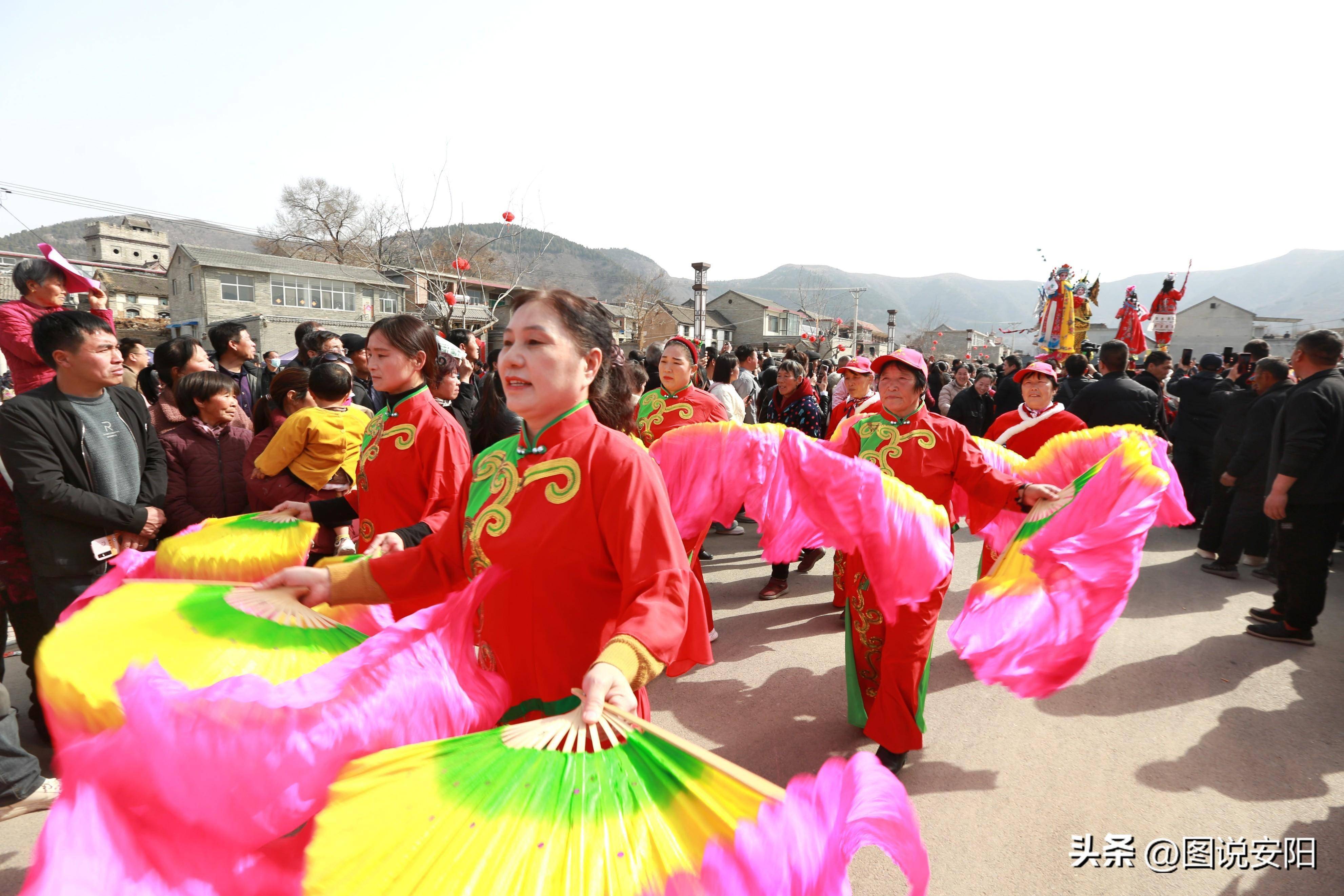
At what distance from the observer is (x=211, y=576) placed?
Answer: 76.4 inches

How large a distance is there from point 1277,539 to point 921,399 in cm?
305

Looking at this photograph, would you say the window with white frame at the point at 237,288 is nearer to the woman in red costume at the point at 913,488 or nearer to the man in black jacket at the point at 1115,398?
the man in black jacket at the point at 1115,398

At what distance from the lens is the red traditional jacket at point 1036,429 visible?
189 inches

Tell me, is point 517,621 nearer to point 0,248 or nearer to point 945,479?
point 945,479

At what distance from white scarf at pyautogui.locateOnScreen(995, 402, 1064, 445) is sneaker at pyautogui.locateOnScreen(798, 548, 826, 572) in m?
1.85

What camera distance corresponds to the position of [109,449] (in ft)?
9.45

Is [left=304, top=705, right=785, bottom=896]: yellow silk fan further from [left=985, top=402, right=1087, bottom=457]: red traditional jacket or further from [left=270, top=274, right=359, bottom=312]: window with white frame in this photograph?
[left=270, top=274, right=359, bottom=312]: window with white frame

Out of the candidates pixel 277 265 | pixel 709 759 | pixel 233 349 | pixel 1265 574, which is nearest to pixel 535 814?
pixel 709 759

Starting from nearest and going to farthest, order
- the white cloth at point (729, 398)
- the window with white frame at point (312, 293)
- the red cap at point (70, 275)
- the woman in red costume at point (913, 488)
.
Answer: the woman in red costume at point (913, 488) < the red cap at point (70, 275) < the white cloth at point (729, 398) < the window with white frame at point (312, 293)

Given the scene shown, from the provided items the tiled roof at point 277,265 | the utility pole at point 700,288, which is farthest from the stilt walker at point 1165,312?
the tiled roof at point 277,265

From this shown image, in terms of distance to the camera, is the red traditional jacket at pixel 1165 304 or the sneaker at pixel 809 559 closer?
the sneaker at pixel 809 559

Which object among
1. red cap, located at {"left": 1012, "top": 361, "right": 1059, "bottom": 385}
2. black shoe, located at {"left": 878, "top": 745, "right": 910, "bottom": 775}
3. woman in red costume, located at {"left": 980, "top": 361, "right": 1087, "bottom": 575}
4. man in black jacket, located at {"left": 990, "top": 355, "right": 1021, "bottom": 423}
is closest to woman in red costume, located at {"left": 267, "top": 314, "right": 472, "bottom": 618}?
black shoe, located at {"left": 878, "top": 745, "right": 910, "bottom": 775}

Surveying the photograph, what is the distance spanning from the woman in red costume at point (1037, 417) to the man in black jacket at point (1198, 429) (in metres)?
3.60

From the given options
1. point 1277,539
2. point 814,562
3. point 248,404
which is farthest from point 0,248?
point 1277,539
